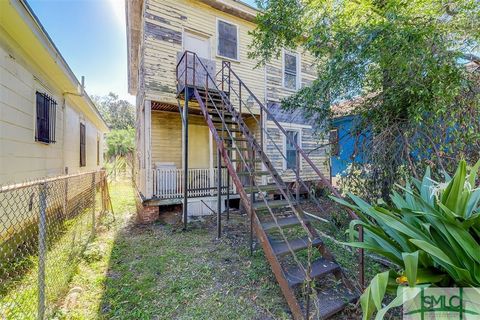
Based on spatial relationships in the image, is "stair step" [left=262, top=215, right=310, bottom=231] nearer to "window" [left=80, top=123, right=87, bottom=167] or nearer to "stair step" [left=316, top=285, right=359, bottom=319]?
"stair step" [left=316, top=285, right=359, bottom=319]

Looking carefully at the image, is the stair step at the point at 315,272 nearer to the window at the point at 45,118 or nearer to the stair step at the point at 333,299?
the stair step at the point at 333,299

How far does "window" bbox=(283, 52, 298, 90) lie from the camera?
9266 millimetres

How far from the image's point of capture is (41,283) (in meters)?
2.17

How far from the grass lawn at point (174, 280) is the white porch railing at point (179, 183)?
5.27ft

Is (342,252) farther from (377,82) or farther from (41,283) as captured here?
(41,283)

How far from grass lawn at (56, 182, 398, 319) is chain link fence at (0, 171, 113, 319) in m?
0.23

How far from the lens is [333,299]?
2705 millimetres

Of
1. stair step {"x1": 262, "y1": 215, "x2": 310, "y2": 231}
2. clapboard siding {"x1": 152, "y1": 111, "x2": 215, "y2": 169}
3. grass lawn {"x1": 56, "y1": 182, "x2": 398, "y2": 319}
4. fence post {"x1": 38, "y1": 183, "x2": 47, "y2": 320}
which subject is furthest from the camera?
clapboard siding {"x1": 152, "y1": 111, "x2": 215, "y2": 169}

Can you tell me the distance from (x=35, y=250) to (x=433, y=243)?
18.8ft

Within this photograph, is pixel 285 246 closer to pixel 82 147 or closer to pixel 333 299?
pixel 333 299

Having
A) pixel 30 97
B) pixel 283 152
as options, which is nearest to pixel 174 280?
pixel 30 97

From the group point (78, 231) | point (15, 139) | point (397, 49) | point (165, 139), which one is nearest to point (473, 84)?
point (397, 49)

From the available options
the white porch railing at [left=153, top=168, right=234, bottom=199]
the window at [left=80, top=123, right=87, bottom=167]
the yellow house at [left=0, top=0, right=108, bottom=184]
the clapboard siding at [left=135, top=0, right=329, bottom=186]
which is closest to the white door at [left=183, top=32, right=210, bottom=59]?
the clapboard siding at [left=135, top=0, right=329, bottom=186]

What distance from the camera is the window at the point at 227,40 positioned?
7773 millimetres
